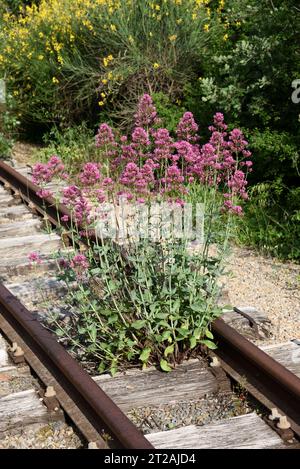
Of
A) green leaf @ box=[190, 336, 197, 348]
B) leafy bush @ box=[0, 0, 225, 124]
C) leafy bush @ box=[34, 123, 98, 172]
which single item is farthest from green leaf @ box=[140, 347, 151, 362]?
leafy bush @ box=[0, 0, 225, 124]

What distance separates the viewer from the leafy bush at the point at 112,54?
11297 millimetres

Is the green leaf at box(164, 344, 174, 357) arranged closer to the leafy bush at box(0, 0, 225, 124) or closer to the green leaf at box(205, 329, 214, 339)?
the green leaf at box(205, 329, 214, 339)

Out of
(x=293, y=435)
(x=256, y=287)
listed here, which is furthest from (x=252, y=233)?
(x=293, y=435)

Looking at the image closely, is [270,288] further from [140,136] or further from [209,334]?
[140,136]

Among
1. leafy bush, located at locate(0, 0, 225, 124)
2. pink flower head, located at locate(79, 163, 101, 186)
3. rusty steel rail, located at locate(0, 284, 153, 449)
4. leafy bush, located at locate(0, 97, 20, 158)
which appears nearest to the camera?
rusty steel rail, located at locate(0, 284, 153, 449)

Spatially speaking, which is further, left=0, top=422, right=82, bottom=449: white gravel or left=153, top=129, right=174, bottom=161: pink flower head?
left=153, top=129, right=174, bottom=161: pink flower head

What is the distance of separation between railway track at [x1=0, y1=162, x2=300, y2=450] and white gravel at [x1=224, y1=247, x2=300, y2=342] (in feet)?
2.22

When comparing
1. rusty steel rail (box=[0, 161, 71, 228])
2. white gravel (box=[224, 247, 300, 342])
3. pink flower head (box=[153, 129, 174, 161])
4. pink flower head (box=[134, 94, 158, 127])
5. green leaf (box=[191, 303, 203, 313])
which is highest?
pink flower head (box=[134, 94, 158, 127])

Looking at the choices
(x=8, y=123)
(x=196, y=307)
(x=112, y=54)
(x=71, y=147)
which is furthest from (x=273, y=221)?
(x=8, y=123)

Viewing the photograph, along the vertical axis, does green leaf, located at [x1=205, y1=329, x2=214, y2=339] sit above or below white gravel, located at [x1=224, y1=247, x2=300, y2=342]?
above

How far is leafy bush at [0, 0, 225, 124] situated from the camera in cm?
1130

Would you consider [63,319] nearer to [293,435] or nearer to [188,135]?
[188,135]
